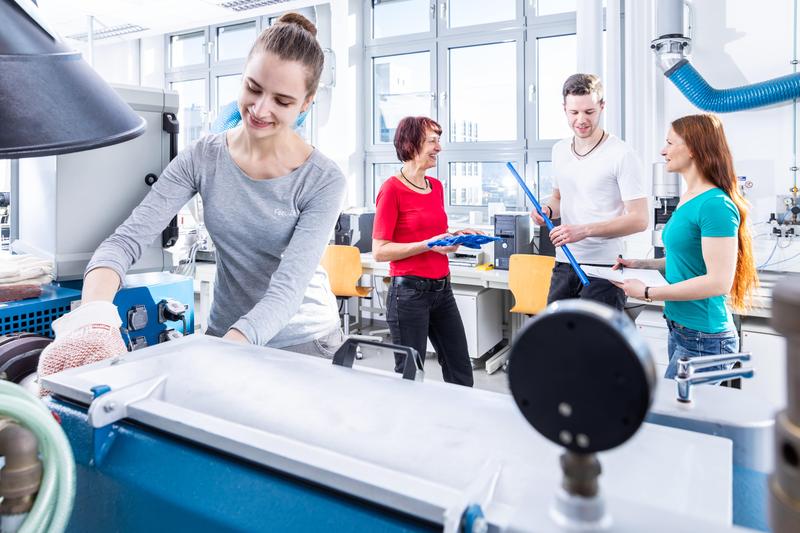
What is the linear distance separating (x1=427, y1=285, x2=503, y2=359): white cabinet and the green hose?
3.36 m

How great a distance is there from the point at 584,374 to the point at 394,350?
43cm

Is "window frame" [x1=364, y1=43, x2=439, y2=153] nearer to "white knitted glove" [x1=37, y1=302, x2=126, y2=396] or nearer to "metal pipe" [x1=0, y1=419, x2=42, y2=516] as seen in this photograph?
"white knitted glove" [x1=37, y1=302, x2=126, y2=396]

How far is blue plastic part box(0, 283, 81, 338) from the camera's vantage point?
1.02 m

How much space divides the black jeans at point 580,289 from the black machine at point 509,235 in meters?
1.29

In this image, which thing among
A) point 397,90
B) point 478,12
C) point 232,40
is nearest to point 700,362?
point 478,12

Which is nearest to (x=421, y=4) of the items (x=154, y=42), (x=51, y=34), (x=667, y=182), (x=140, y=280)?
(x=667, y=182)

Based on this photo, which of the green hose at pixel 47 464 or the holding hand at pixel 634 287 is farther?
the holding hand at pixel 634 287

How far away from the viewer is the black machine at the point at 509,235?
3670 millimetres

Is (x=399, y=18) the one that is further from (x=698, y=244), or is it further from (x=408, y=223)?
(x=698, y=244)

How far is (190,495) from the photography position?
19.5 inches

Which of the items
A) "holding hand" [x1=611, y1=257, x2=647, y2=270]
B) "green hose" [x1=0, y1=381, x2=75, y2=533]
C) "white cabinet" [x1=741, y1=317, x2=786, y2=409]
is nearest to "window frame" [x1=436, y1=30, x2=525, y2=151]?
"white cabinet" [x1=741, y1=317, x2=786, y2=409]

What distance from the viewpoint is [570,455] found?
0.98ft

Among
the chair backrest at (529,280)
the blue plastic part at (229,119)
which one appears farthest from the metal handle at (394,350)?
the chair backrest at (529,280)

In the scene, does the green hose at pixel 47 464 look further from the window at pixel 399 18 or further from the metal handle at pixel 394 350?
the window at pixel 399 18
